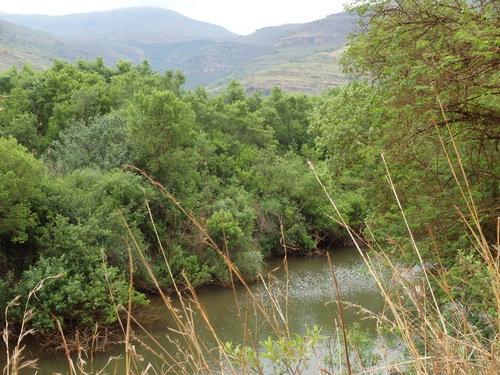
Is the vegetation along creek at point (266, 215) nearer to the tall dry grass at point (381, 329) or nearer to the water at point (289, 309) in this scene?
the tall dry grass at point (381, 329)

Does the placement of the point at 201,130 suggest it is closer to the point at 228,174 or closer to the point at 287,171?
the point at 228,174

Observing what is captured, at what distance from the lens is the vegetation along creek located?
137 cm

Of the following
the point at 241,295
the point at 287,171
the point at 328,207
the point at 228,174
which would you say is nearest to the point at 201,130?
the point at 228,174

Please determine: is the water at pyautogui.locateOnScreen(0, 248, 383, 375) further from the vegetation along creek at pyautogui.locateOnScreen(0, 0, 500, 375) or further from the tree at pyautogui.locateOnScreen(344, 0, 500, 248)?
the tree at pyautogui.locateOnScreen(344, 0, 500, 248)

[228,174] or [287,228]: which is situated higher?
[228,174]

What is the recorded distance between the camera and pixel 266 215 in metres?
23.6

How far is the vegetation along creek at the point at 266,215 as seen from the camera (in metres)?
1.37

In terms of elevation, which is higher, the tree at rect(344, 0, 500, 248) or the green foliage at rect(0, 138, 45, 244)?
the tree at rect(344, 0, 500, 248)

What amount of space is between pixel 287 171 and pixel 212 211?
718 centimetres

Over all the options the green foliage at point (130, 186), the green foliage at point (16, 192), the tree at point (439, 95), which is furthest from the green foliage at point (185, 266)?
the tree at point (439, 95)

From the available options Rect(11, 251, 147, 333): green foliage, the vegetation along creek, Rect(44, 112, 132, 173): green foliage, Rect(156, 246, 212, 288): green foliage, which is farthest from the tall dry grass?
Rect(44, 112, 132, 173): green foliage

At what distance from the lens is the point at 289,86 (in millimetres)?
89750

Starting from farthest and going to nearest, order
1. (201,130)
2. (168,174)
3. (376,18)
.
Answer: (201,130) < (168,174) < (376,18)

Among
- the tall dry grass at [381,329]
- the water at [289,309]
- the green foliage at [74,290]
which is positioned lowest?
the water at [289,309]
